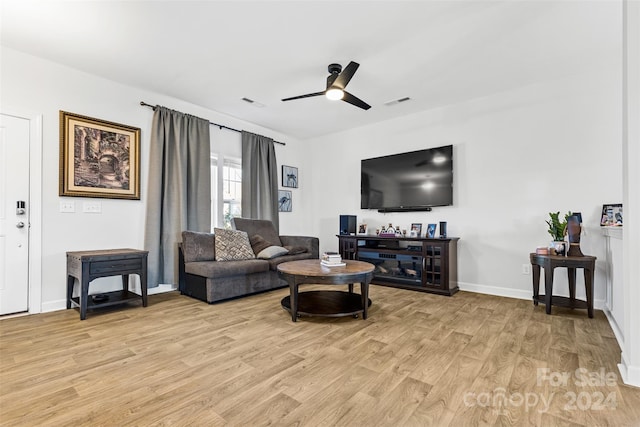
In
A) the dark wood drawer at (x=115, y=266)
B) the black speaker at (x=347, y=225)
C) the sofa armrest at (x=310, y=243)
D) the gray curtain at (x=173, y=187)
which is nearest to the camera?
the dark wood drawer at (x=115, y=266)

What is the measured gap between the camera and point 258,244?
4230 mm

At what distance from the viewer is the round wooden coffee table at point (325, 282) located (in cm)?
263

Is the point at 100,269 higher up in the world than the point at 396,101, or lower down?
lower down

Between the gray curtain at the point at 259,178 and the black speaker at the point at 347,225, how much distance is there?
3.71ft

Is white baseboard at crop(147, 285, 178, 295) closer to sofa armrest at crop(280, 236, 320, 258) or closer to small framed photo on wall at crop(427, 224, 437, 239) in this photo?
sofa armrest at crop(280, 236, 320, 258)

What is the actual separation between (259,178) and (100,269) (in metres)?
2.67

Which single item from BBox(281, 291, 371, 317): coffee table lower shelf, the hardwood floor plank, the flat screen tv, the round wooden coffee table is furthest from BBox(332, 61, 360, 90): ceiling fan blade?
the hardwood floor plank

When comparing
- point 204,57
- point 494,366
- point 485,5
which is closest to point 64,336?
point 204,57

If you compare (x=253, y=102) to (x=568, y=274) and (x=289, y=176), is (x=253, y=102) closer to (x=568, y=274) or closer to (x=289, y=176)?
(x=289, y=176)

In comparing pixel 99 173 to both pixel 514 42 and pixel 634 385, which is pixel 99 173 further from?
pixel 634 385

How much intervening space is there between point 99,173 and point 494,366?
4.12m

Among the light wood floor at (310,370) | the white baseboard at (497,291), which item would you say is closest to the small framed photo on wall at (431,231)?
the white baseboard at (497,291)

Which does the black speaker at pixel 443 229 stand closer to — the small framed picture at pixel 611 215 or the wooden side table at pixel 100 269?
the small framed picture at pixel 611 215

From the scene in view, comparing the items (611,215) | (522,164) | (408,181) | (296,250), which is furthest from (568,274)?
(296,250)
